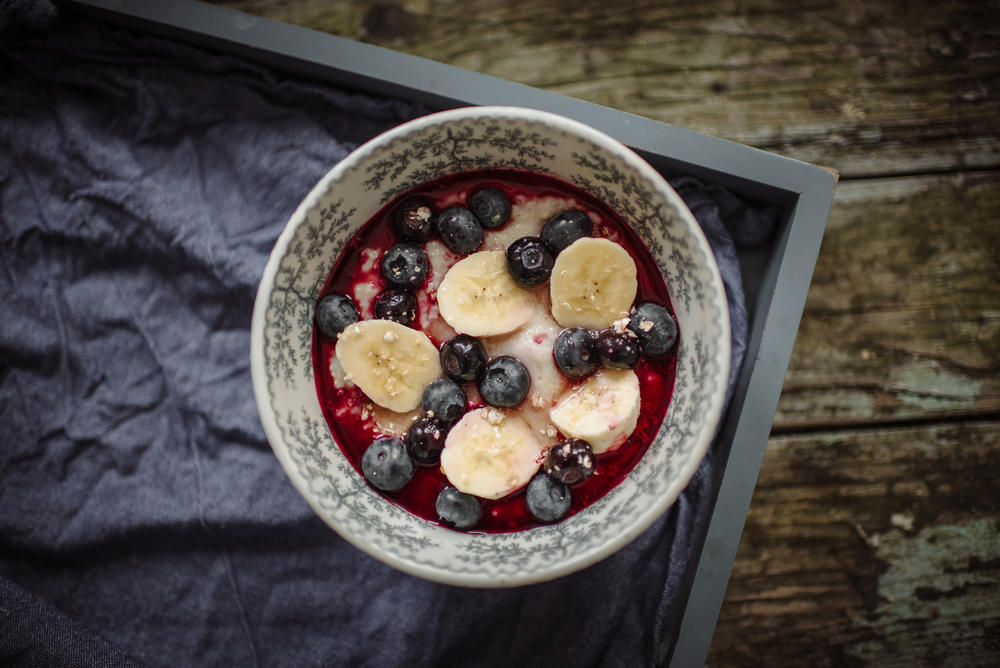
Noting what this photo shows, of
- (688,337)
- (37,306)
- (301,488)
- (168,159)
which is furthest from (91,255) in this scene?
(688,337)

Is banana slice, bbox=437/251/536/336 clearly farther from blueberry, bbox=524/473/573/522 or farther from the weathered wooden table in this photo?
the weathered wooden table

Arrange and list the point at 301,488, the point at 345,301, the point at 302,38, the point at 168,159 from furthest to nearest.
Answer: the point at 168,159, the point at 302,38, the point at 345,301, the point at 301,488

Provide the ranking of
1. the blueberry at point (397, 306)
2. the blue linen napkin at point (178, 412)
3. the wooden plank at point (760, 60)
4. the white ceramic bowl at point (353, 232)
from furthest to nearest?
the wooden plank at point (760, 60) < the blue linen napkin at point (178, 412) < the blueberry at point (397, 306) < the white ceramic bowl at point (353, 232)

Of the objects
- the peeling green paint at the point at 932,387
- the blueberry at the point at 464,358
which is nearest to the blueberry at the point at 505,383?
the blueberry at the point at 464,358

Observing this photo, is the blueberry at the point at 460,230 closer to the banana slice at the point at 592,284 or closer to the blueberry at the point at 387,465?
the banana slice at the point at 592,284

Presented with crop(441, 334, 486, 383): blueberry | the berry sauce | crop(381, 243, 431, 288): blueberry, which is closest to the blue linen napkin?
the berry sauce

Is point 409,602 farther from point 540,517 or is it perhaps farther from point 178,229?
point 178,229
